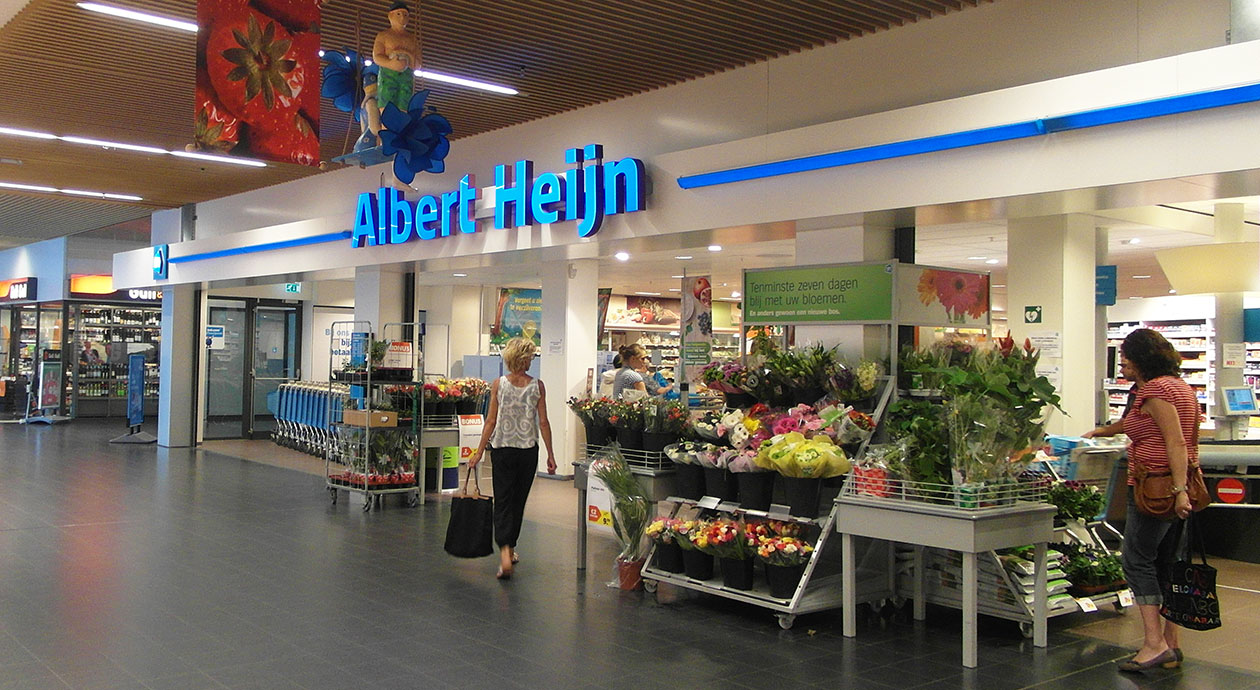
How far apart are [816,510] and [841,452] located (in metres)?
0.35

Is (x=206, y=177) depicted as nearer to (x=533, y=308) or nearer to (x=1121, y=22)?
(x=533, y=308)

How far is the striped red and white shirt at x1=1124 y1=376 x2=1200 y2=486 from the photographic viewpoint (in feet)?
16.0

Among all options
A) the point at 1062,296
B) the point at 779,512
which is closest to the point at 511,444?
the point at 779,512

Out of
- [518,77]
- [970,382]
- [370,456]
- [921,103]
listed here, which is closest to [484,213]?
[518,77]

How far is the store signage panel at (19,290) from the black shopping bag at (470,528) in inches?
732

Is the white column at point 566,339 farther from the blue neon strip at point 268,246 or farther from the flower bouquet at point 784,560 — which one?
the flower bouquet at point 784,560

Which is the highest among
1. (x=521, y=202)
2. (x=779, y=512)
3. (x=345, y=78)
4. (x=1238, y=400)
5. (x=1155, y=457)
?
(x=345, y=78)

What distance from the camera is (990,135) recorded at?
5.72 metres

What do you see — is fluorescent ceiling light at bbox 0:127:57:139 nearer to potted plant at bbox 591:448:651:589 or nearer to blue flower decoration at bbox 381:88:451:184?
blue flower decoration at bbox 381:88:451:184

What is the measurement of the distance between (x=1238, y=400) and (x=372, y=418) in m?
8.24

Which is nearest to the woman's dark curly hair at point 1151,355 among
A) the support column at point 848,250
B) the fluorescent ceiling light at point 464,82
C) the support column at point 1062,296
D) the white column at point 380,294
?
the support column at point 848,250

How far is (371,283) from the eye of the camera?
450 inches

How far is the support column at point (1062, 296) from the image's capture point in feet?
26.8

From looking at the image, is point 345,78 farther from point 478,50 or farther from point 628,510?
point 628,510
